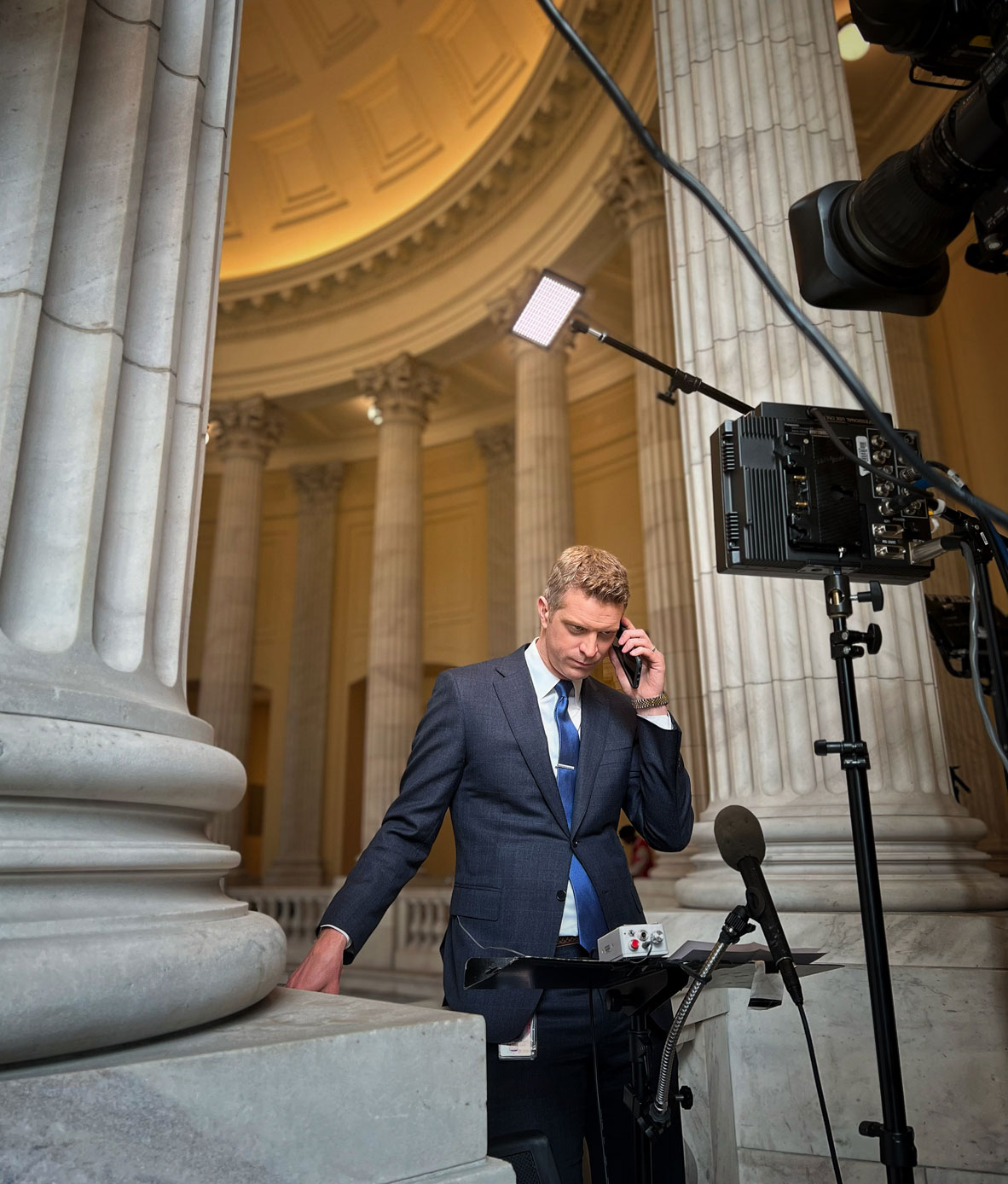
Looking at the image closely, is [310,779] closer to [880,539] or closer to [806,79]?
[806,79]

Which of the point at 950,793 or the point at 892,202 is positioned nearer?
the point at 892,202

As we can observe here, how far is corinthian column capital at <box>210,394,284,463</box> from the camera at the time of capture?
50.8 ft

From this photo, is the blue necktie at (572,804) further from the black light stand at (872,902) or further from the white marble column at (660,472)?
the white marble column at (660,472)

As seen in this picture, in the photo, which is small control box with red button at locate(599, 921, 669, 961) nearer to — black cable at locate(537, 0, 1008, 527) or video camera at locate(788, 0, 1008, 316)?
black cable at locate(537, 0, 1008, 527)

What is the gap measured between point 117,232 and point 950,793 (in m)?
3.28

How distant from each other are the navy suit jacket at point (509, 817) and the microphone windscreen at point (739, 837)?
0.45m

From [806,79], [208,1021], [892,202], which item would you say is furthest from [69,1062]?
[806,79]

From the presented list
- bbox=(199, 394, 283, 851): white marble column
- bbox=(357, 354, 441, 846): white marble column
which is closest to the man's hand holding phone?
bbox=(357, 354, 441, 846): white marble column

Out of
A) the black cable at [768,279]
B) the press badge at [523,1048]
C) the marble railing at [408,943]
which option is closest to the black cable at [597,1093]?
the press badge at [523,1048]

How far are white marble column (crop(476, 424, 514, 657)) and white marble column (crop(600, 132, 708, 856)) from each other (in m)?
5.65

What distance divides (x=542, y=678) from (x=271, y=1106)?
1440 mm

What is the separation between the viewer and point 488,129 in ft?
47.4

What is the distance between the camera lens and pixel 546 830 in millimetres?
2287

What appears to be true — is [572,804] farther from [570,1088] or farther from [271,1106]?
[271,1106]
